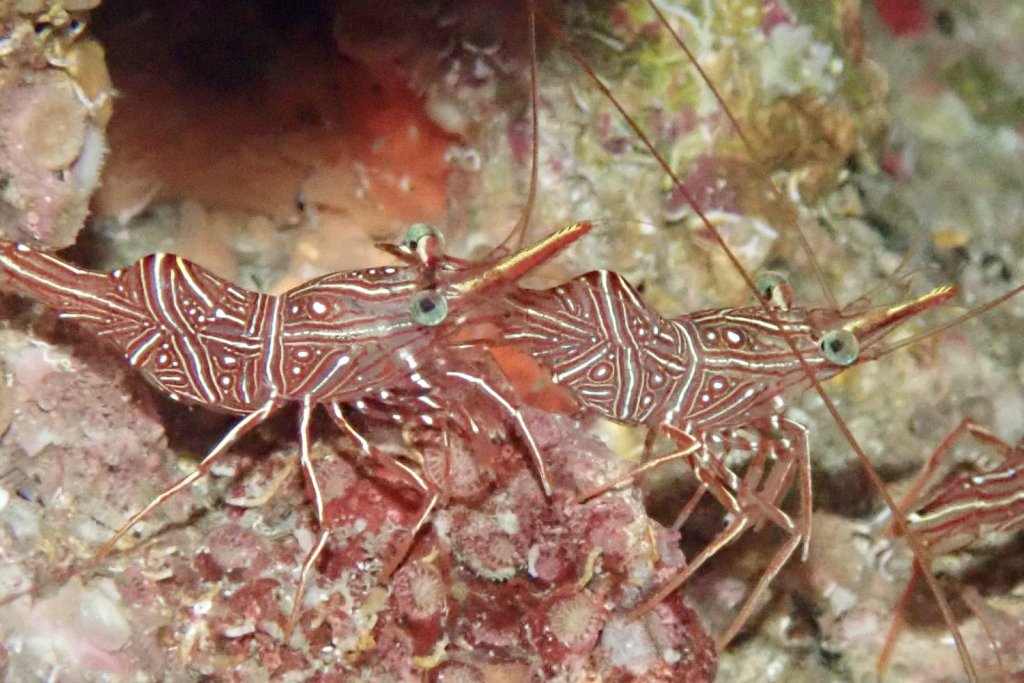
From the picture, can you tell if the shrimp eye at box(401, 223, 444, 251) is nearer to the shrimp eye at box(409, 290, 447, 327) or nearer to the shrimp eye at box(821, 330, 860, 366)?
the shrimp eye at box(409, 290, 447, 327)

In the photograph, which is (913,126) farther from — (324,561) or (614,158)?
(324,561)

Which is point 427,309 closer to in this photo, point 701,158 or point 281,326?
point 281,326

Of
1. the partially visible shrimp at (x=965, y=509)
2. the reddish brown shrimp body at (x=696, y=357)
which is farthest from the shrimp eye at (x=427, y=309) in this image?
the partially visible shrimp at (x=965, y=509)

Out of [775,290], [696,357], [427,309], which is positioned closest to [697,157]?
[775,290]

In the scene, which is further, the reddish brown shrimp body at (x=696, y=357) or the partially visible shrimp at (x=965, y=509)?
the partially visible shrimp at (x=965, y=509)

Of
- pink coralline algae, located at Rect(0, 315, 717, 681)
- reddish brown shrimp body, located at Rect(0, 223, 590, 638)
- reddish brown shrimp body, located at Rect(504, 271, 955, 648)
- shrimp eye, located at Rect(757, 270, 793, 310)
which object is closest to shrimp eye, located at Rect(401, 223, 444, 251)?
reddish brown shrimp body, located at Rect(0, 223, 590, 638)

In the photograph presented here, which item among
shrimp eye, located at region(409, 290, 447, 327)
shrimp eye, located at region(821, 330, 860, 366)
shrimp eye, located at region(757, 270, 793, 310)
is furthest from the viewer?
shrimp eye, located at region(757, 270, 793, 310)

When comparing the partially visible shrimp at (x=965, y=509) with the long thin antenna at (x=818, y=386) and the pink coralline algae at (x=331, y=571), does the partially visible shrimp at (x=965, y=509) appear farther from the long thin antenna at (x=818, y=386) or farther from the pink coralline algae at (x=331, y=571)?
the pink coralline algae at (x=331, y=571)
